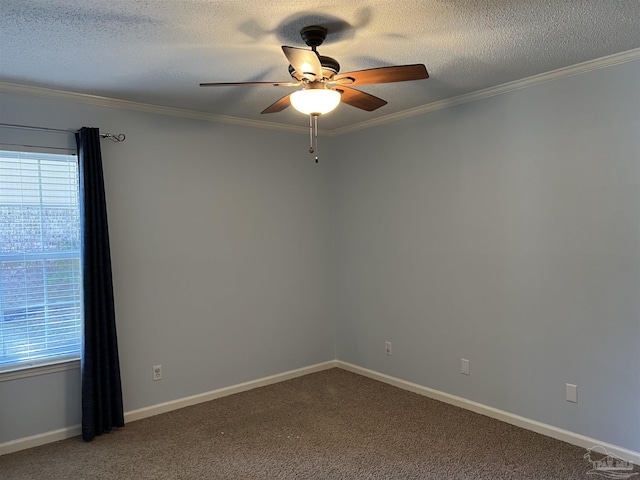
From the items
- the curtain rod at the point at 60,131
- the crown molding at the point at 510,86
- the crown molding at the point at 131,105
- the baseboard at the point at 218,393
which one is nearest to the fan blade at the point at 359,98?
the crown molding at the point at 510,86

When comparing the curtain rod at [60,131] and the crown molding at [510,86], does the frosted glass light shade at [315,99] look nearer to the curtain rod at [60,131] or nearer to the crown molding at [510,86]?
the crown molding at [510,86]

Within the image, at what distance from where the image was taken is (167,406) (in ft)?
12.6

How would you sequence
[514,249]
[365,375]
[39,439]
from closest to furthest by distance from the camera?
[39,439], [514,249], [365,375]

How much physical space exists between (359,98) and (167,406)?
2.78 meters

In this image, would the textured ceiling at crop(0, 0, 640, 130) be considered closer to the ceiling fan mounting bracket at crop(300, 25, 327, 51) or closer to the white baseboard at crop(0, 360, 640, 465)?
the ceiling fan mounting bracket at crop(300, 25, 327, 51)

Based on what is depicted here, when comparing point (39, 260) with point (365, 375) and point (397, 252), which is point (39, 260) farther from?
point (365, 375)

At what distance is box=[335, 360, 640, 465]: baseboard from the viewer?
2.95 m

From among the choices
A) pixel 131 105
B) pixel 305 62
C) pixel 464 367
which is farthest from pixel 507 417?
pixel 131 105

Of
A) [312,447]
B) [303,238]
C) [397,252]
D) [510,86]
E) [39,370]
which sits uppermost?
[510,86]

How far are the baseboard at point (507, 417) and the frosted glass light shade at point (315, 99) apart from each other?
2.56 metres

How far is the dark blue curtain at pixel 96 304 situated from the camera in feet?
10.9

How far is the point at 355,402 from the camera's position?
3.96 metres

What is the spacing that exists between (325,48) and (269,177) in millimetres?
1939

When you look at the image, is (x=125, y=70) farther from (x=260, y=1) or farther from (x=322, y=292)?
(x=322, y=292)
